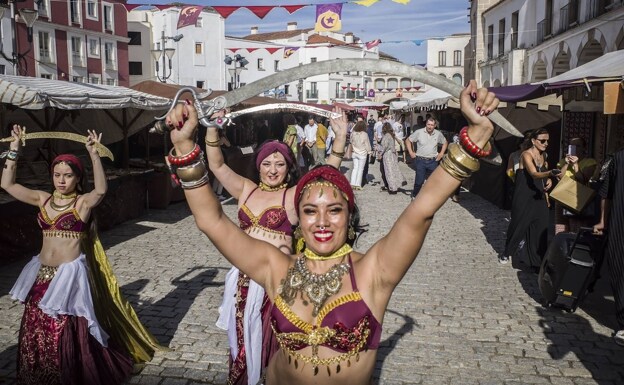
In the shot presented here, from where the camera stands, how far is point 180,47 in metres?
52.6

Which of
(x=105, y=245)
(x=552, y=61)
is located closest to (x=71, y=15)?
(x=552, y=61)

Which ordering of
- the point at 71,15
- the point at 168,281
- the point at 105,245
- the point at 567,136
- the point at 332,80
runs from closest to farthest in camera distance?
the point at 168,281 → the point at 105,245 → the point at 567,136 → the point at 71,15 → the point at 332,80

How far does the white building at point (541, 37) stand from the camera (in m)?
15.7

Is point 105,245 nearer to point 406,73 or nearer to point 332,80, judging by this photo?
point 406,73

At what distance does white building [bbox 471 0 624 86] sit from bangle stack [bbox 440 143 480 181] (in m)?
14.5

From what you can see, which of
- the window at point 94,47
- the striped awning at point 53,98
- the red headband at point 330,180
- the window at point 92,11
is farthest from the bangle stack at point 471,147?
the window at point 92,11

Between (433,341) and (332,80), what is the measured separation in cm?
6731

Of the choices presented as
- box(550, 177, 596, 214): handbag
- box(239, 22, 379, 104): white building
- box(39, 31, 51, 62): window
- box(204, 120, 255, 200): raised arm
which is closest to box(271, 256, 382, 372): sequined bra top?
box(204, 120, 255, 200): raised arm

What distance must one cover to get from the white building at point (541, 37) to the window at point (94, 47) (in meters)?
27.6

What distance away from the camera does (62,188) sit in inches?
174

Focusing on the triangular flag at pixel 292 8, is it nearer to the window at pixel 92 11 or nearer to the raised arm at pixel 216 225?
the raised arm at pixel 216 225

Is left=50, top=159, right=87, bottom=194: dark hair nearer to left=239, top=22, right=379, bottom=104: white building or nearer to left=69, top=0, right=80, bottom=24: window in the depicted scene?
left=69, top=0, right=80, bottom=24: window

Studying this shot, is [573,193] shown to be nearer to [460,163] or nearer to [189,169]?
[460,163]

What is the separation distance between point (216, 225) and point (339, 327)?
0.64 meters
